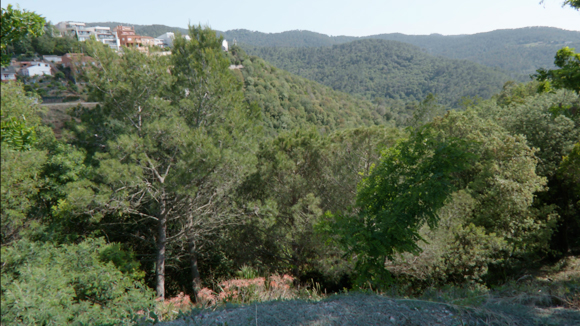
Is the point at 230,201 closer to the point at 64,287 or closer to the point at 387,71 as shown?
the point at 64,287

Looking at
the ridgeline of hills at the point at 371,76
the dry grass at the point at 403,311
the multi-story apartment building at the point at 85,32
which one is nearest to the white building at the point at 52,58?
the multi-story apartment building at the point at 85,32

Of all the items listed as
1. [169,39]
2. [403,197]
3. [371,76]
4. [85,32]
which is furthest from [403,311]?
[371,76]

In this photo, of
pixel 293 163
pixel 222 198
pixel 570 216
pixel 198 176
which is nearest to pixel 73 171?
pixel 198 176

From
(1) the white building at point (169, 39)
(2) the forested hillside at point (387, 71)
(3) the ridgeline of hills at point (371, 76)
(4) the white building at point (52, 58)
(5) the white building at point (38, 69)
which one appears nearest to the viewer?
(1) the white building at point (169, 39)

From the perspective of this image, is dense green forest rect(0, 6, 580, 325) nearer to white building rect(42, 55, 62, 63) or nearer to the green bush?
the green bush

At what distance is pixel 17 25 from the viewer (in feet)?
12.1

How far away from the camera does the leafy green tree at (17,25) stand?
3613mm

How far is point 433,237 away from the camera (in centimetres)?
855

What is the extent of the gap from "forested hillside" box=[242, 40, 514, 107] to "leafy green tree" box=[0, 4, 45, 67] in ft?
318

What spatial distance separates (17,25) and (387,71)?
141 meters

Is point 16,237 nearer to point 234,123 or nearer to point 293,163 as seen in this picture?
point 234,123

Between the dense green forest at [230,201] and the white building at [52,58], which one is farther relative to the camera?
the white building at [52,58]

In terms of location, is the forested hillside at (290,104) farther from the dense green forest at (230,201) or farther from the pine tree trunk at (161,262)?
the pine tree trunk at (161,262)

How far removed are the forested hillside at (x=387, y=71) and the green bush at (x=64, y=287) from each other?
314 ft
